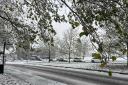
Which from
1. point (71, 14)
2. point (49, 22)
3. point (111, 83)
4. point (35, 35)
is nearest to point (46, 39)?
point (35, 35)

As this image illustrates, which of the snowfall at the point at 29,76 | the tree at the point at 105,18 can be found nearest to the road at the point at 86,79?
the snowfall at the point at 29,76

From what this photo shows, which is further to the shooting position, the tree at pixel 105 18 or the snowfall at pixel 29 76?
the snowfall at pixel 29 76

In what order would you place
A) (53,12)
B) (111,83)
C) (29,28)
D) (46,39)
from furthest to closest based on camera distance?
1. (111,83)
2. (29,28)
3. (46,39)
4. (53,12)

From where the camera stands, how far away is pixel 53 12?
743 cm

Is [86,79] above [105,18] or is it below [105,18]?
below

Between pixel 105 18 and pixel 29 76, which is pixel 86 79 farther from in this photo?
pixel 105 18

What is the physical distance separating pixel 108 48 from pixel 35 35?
10.4 feet

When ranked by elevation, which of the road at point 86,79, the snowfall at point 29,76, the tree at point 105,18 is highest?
the tree at point 105,18

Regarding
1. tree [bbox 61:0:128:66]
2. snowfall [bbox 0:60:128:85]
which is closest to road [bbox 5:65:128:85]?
snowfall [bbox 0:60:128:85]

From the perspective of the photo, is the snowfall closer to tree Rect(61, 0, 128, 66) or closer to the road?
tree Rect(61, 0, 128, 66)

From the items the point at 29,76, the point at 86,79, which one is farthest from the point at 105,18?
the point at 29,76

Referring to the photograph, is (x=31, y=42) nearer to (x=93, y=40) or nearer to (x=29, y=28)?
(x=29, y=28)

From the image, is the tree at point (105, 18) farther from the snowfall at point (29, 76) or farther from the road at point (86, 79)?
the road at point (86, 79)

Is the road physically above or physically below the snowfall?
below
